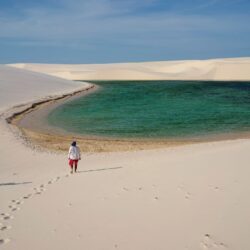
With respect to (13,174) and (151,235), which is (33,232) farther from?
(13,174)

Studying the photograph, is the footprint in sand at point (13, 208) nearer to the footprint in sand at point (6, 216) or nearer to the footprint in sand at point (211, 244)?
the footprint in sand at point (6, 216)

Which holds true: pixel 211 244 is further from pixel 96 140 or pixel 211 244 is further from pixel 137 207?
pixel 96 140

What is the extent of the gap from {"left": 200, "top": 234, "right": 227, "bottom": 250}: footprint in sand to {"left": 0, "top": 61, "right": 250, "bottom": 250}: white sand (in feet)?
0.04

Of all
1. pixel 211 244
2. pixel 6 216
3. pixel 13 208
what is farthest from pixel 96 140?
pixel 211 244

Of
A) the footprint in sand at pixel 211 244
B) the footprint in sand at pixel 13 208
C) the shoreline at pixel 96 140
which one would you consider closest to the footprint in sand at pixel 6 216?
the footprint in sand at pixel 13 208

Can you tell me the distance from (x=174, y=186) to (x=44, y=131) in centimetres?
1549

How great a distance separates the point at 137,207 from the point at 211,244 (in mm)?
1761

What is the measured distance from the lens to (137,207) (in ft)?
21.0

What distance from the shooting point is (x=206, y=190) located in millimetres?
7004

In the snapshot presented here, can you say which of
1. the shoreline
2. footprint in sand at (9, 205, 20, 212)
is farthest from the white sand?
Answer: the shoreline

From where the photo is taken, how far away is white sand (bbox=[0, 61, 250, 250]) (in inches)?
203

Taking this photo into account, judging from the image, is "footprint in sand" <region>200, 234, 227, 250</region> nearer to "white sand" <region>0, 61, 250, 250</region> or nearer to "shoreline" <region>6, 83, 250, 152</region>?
"white sand" <region>0, 61, 250, 250</region>

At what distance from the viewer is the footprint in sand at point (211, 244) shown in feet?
15.7

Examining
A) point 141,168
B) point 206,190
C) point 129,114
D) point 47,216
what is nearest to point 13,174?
point 141,168
